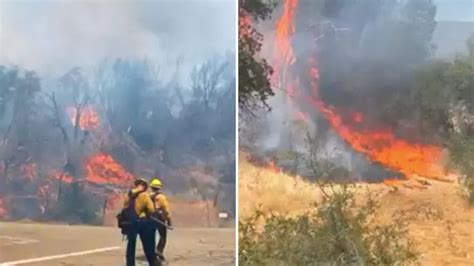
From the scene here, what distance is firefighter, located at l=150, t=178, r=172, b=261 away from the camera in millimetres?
2551

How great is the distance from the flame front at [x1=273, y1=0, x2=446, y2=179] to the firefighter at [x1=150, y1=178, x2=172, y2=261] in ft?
1.97

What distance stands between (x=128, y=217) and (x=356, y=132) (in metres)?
0.93

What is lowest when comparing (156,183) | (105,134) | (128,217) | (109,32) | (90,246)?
(90,246)

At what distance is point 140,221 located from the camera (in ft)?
8.39

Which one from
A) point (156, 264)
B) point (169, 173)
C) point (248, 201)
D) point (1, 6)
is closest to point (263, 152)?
point (248, 201)

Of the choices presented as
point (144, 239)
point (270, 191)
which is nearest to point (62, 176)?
point (144, 239)

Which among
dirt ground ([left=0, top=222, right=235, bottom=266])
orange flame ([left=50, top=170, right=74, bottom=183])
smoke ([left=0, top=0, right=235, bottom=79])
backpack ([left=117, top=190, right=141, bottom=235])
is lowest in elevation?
dirt ground ([left=0, top=222, right=235, bottom=266])

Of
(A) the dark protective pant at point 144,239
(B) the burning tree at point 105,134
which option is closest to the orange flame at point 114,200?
(B) the burning tree at point 105,134

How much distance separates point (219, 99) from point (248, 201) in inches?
15.9

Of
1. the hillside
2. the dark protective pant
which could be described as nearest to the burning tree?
the dark protective pant

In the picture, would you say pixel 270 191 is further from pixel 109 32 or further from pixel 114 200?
pixel 109 32

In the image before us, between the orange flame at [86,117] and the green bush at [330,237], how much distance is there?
69 cm

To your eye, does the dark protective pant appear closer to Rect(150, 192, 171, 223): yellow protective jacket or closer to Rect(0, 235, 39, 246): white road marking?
Rect(150, 192, 171, 223): yellow protective jacket

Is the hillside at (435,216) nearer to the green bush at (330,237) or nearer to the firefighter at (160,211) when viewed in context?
the green bush at (330,237)
